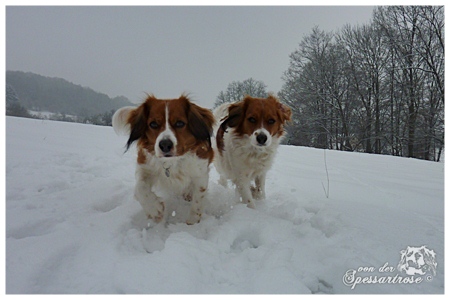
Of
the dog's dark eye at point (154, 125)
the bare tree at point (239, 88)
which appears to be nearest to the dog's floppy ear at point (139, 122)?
the dog's dark eye at point (154, 125)

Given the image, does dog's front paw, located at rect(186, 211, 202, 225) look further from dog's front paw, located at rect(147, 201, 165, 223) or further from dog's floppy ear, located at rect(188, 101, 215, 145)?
dog's floppy ear, located at rect(188, 101, 215, 145)

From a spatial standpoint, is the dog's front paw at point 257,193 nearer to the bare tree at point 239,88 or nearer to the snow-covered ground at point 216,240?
the snow-covered ground at point 216,240

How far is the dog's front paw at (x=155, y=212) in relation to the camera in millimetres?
2379

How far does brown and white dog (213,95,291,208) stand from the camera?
10.2 ft

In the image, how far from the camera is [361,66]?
64.8ft

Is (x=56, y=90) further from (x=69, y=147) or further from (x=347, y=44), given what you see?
(x=347, y=44)

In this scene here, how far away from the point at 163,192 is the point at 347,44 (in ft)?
73.5

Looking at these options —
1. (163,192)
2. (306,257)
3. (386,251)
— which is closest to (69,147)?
(163,192)

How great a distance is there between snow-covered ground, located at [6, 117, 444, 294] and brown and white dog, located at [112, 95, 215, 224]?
0.22 meters

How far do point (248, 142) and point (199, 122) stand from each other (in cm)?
79

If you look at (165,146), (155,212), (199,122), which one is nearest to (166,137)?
(165,146)

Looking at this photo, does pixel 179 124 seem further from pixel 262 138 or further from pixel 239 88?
pixel 239 88

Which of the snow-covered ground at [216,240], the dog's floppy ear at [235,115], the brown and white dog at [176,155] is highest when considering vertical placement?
the dog's floppy ear at [235,115]

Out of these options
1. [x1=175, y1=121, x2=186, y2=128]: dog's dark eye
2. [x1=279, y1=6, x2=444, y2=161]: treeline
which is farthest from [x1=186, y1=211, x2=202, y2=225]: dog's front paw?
[x1=279, y1=6, x2=444, y2=161]: treeline
